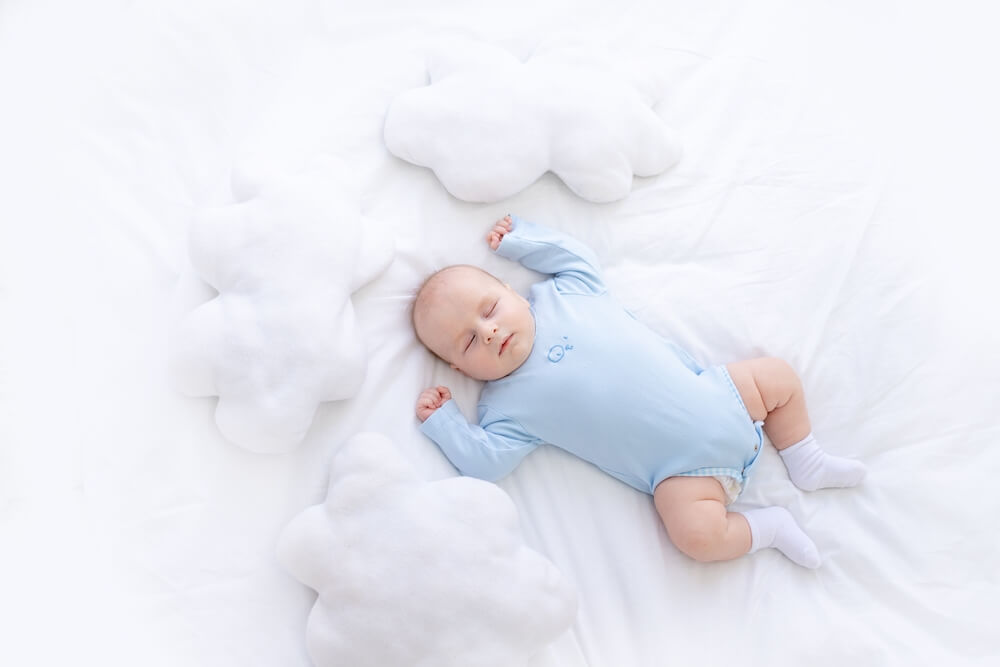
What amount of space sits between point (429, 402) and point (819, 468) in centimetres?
62

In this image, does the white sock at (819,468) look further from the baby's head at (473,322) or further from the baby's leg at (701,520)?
the baby's head at (473,322)

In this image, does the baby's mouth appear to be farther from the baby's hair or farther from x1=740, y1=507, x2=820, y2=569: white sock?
x1=740, y1=507, x2=820, y2=569: white sock

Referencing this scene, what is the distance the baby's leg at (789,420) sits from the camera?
119 cm

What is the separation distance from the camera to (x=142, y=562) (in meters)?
1.06

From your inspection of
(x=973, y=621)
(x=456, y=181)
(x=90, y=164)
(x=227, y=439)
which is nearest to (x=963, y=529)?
(x=973, y=621)

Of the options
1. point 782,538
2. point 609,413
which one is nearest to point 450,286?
point 609,413

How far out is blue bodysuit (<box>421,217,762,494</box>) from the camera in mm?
1185

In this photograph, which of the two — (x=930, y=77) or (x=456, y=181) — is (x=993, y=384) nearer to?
(x=930, y=77)

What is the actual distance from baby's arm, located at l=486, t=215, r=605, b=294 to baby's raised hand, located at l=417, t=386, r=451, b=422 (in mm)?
259

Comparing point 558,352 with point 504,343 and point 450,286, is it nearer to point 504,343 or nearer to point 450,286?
point 504,343

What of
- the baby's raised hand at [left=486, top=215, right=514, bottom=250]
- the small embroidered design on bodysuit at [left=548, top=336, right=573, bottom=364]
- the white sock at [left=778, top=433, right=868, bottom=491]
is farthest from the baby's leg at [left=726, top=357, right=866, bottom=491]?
the baby's raised hand at [left=486, top=215, right=514, bottom=250]

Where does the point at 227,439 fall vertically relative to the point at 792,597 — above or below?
above

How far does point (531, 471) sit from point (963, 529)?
0.66 meters

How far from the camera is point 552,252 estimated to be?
4.11ft
